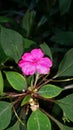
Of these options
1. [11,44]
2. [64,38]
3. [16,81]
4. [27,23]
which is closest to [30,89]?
[16,81]

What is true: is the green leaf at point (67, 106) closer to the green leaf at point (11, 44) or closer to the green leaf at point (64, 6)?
the green leaf at point (11, 44)

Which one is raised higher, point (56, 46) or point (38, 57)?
point (38, 57)

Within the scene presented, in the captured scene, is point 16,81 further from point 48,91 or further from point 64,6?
point 64,6

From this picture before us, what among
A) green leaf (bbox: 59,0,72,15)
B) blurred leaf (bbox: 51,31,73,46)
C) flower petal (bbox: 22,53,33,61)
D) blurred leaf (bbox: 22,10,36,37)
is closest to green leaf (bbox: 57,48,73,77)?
flower petal (bbox: 22,53,33,61)

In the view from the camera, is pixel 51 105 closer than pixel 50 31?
Yes

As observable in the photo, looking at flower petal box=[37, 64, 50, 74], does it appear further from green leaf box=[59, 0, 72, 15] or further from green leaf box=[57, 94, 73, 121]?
green leaf box=[59, 0, 72, 15]

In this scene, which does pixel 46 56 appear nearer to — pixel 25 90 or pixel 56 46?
pixel 25 90

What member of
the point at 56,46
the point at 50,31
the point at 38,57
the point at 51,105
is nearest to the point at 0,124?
the point at 38,57

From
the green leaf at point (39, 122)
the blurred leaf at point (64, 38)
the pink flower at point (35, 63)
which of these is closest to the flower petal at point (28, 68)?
the pink flower at point (35, 63)
